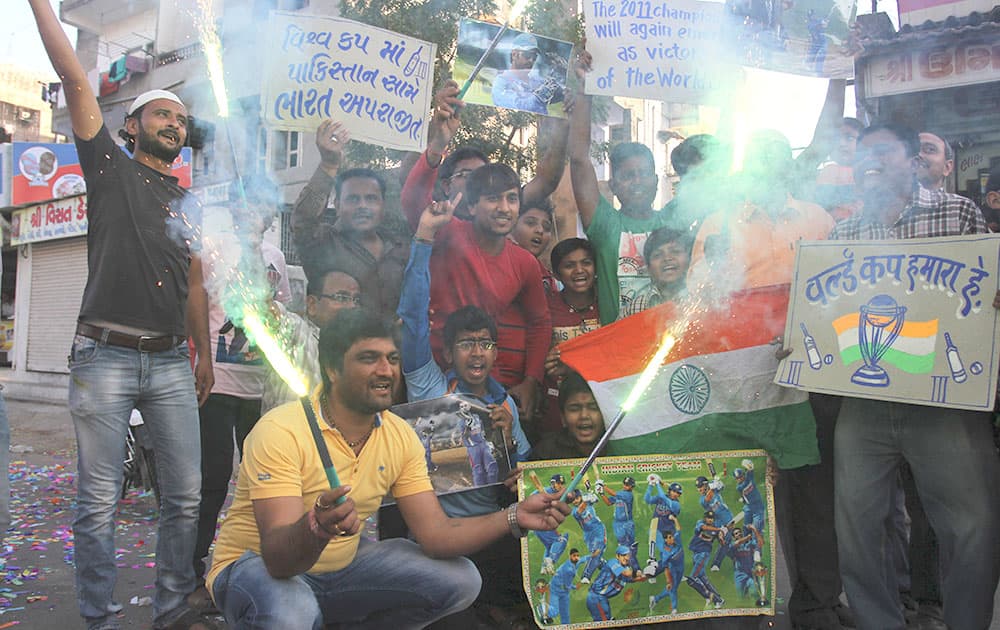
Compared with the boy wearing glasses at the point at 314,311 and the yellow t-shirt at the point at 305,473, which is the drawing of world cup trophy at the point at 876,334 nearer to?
the yellow t-shirt at the point at 305,473

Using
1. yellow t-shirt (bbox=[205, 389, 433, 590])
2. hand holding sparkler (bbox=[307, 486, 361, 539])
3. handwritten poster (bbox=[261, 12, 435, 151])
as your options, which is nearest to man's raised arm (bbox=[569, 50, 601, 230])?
handwritten poster (bbox=[261, 12, 435, 151])

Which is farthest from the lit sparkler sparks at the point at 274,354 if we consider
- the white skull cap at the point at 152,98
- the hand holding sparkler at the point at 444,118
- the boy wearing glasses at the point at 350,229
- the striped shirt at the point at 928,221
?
the striped shirt at the point at 928,221

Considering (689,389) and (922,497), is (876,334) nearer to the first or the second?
(922,497)

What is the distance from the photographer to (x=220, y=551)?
2436 mm

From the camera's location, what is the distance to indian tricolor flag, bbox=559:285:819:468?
10.3 feet

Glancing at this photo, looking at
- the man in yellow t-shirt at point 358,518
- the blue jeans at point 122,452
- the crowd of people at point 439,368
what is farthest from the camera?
the blue jeans at point 122,452

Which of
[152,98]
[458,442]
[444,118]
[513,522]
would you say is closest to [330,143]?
[444,118]

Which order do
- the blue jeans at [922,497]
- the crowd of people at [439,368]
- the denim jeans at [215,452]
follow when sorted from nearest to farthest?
the crowd of people at [439,368], the blue jeans at [922,497], the denim jeans at [215,452]

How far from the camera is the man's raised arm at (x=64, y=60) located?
8.77 ft

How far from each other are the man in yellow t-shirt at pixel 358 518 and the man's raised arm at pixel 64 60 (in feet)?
4.00

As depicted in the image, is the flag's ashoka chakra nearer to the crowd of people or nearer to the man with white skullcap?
the crowd of people

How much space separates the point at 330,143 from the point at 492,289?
0.93m

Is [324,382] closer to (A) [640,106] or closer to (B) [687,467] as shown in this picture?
(B) [687,467]

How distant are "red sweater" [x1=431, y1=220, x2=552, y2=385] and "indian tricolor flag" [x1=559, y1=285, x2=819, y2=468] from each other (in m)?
0.38
